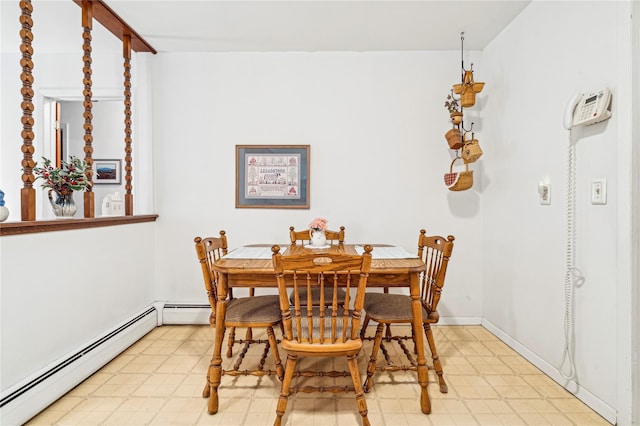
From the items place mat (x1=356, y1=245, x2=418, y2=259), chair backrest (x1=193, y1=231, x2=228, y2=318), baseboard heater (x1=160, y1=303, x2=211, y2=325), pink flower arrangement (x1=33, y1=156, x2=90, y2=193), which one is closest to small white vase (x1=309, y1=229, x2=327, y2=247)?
place mat (x1=356, y1=245, x2=418, y2=259)

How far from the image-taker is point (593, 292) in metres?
1.81

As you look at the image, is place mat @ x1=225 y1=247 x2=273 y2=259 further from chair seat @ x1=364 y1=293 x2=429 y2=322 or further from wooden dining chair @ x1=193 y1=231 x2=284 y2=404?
chair seat @ x1=364 y1=293 x2=429 y2=322

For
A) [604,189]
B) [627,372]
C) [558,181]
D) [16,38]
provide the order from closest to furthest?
[627,372] → [604,189] → [558,181] → [16,38]

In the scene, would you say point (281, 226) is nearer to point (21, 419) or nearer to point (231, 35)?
point (231, 35)

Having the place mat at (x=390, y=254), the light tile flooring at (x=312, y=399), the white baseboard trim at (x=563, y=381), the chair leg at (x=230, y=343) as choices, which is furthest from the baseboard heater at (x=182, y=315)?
the white baseboard trim at (x=563, y=381)

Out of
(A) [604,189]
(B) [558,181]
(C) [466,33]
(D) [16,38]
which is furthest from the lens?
(D) [16,38]

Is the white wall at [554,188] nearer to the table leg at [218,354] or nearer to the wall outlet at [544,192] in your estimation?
the wall outlet at [544,192]

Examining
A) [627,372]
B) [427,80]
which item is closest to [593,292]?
[627,372]

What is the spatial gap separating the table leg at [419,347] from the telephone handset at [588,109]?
1211mm

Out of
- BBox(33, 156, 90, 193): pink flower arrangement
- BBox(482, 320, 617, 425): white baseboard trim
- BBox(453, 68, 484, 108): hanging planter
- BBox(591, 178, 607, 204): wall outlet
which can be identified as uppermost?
BBox(453, 68, 484, 108): hanging planter

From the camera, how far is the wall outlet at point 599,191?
1.73m

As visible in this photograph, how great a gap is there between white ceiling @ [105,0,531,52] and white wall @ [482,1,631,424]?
1.09 ft

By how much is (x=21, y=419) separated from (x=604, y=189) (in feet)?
10.4

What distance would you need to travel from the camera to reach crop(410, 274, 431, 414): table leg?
176cm
